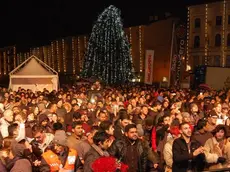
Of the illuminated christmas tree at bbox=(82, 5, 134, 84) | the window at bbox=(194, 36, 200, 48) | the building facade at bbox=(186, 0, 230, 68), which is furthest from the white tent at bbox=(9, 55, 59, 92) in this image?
the window at bbox=(194, 36, 200, 48)

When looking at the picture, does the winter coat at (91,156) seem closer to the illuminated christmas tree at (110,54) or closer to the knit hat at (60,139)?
the knit hat at (60,139)

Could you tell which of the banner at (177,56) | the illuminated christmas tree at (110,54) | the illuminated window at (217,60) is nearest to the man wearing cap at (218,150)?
the banner at (177,56)

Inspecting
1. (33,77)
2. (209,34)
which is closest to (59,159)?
(33,77)

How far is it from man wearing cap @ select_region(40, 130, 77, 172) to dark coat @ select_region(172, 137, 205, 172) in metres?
1.50

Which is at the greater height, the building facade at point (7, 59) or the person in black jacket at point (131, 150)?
the building facade at point (7, 59)

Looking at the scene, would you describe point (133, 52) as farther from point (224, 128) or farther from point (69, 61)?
point (224, 128)

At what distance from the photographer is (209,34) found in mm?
50844

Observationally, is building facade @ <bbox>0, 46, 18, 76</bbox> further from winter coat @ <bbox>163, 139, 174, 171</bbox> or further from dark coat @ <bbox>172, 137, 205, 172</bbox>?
dark coat @ <bbox>172, 137, 205, 172</bbox>

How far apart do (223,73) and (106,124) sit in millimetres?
23377

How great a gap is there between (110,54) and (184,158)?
36.7 metres

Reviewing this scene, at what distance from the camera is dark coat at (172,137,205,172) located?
621cm

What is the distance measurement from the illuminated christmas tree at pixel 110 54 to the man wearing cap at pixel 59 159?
34939mm

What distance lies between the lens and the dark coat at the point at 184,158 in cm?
621

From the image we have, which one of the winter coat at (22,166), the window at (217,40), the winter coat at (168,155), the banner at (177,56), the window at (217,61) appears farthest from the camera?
the window at (217,40)
